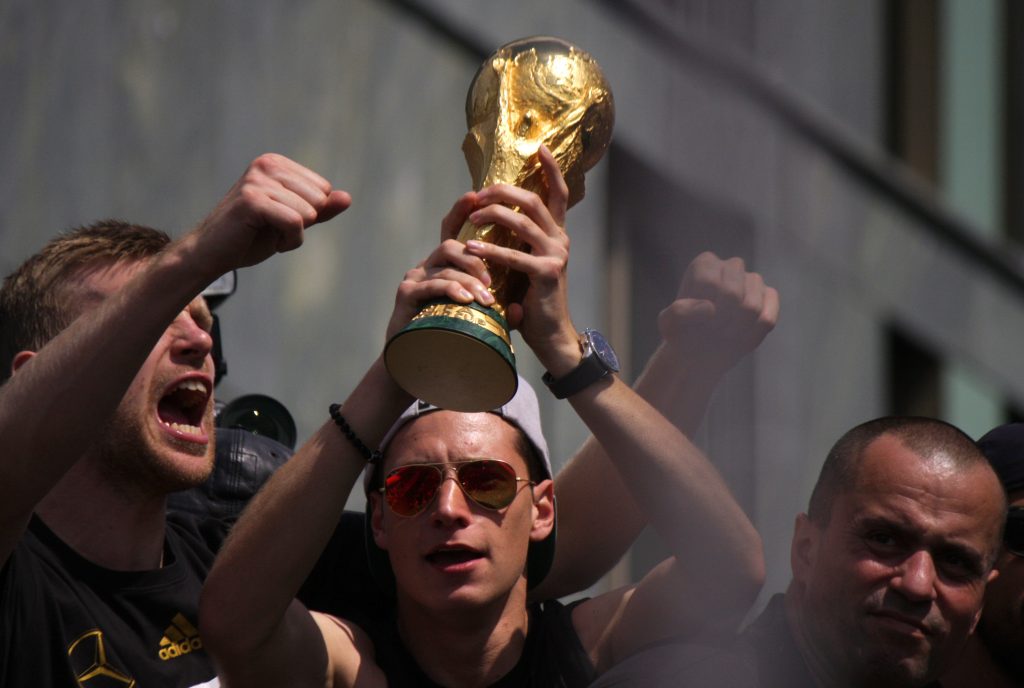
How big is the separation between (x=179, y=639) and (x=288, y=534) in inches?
20.1

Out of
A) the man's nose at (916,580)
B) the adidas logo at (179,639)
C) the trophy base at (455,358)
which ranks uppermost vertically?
the trophy base at (455,358)

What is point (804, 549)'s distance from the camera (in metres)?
2.75

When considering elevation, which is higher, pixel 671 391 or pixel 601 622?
pixel 671 391

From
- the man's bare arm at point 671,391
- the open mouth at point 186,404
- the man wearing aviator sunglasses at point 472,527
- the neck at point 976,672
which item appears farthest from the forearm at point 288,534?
the neck at point 976,672

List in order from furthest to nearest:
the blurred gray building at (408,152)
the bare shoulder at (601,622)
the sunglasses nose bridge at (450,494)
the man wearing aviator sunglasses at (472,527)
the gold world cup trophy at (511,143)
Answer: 1. the bare shoulder at (601,622)
2. the sunglasses nose bridge at (450,494)
3. the man wearing aviator sunglasses at (472,527)
4. the gold world cup trophy at (511,143)
5. the blurred gray building at (408,152)

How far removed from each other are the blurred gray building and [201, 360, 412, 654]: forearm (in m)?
0.40

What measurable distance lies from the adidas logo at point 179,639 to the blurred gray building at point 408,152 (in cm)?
79

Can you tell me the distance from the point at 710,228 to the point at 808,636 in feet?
4.58

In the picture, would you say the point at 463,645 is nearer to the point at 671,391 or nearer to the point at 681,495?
the point at 681,495

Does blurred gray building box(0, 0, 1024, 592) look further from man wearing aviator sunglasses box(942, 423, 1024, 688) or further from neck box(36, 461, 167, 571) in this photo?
neck box(36, 461, 167, 571)

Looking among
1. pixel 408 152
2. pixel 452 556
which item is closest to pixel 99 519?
pixel 452 556

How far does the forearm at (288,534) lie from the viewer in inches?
99.0

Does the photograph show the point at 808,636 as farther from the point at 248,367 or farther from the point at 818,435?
the point at 248,367

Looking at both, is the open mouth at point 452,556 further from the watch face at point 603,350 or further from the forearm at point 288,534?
the watch face at point 603,350
